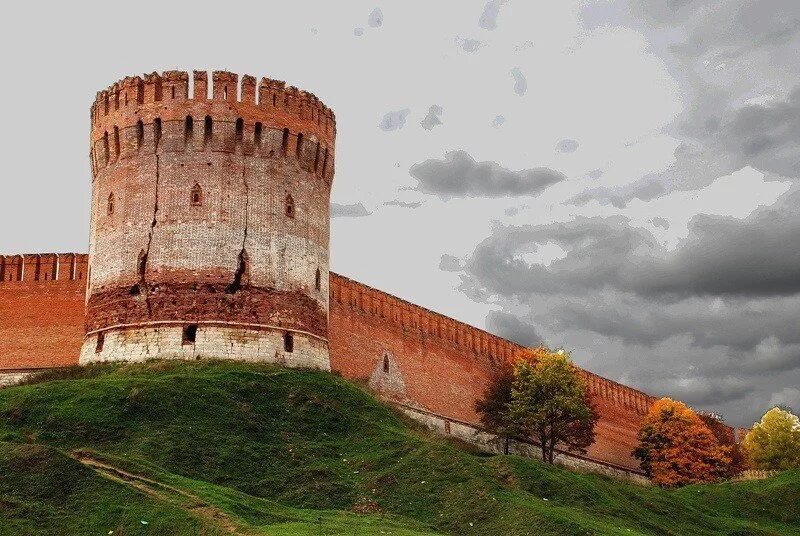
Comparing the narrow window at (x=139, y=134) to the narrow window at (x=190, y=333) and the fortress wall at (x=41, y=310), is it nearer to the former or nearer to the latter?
the fortress wall at (x=41, y=310)

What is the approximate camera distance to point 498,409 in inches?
1853

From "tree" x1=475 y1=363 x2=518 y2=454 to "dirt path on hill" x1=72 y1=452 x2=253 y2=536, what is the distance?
24.6m

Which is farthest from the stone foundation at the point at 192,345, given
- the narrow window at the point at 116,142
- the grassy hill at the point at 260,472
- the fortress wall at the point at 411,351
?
the narrow window at the point at 116,142

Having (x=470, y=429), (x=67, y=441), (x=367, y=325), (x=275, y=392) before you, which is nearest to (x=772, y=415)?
(x=470, y=429)

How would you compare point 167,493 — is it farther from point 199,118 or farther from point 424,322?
point 424,322

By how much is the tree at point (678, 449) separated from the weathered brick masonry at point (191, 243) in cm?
2279

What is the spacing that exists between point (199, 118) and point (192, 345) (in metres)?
7.40

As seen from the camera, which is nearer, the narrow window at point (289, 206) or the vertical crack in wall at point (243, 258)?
the vertical crack in wall at point (243, 258)

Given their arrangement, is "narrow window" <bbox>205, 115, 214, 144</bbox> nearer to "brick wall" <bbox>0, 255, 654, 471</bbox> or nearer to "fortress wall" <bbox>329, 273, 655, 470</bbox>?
"brick wall" <bbox>0, 255, 654, 471</bbox>

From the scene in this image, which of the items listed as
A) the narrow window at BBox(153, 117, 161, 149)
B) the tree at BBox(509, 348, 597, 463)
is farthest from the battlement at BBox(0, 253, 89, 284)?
the tree at BBox(509, 348, 597, 463)

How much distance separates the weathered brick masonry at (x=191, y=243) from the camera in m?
33.5

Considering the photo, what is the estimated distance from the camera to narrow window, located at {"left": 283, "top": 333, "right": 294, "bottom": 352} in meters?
34.2

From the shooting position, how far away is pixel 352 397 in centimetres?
3212

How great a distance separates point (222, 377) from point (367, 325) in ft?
41.5
